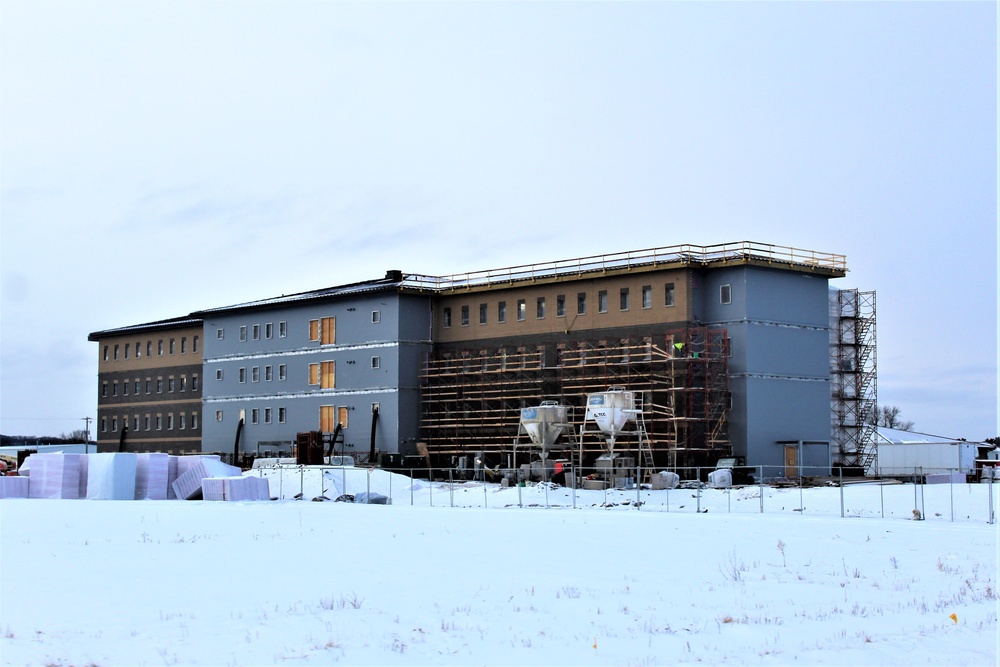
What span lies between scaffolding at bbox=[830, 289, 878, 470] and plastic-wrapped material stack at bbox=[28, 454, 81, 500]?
4276 cm

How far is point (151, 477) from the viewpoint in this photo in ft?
165

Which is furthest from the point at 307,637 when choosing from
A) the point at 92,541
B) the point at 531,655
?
the point at 92,541

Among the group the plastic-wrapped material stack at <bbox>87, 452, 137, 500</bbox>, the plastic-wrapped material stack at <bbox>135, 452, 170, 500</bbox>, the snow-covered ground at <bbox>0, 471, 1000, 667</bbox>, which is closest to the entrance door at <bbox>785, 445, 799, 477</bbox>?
the snow-covered ground at <bbox>0, 471, 1000, 667</bbox>

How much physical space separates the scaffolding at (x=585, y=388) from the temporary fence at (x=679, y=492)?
2.72 meters

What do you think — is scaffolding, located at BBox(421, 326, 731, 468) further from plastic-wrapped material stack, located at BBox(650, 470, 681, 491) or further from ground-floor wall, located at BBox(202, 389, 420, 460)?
plastic-wrapped material stack, located at BBox(650, 470, 681, 491)

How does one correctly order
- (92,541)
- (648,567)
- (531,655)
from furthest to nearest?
(92,541)
(648,567)
(531,655)

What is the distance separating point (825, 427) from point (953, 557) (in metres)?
41.7

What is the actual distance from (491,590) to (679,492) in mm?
34545

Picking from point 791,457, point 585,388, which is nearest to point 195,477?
point 585,388

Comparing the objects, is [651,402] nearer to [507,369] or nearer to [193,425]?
[507,369]

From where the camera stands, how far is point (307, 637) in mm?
16250

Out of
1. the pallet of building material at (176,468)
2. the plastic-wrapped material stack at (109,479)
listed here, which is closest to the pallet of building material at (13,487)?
the plastic-wrapped material stack at (109,479)

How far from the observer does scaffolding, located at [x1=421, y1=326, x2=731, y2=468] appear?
209 ft

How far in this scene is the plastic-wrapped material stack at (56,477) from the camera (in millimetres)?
49094
